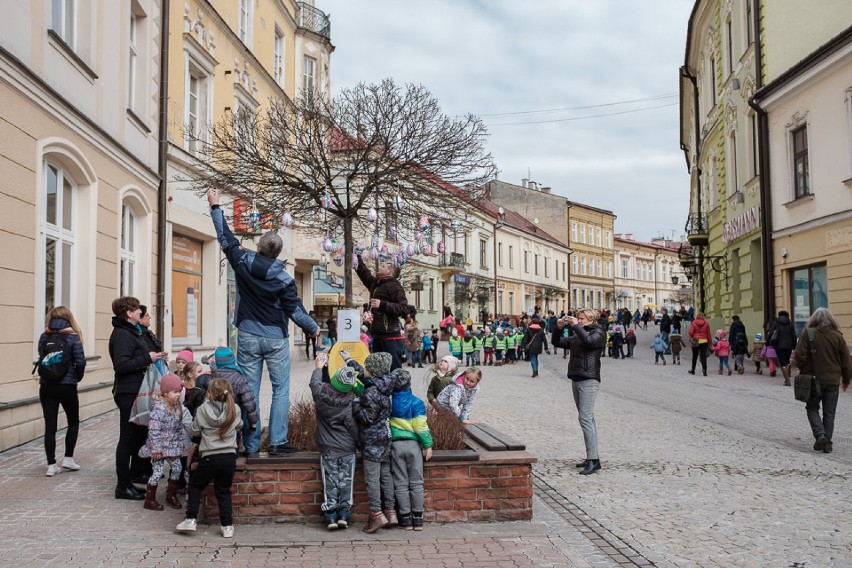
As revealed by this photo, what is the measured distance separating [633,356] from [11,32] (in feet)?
89.5

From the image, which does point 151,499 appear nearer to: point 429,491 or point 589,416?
point 429,491

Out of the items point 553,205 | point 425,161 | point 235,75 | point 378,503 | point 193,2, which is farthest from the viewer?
point 553,205

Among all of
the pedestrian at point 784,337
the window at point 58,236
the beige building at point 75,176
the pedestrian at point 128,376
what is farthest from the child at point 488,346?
the pedestrian at point 128,376

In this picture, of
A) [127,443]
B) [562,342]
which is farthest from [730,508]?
[127,443]

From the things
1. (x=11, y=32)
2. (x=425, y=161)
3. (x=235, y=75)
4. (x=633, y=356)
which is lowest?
(x=633, y=356)

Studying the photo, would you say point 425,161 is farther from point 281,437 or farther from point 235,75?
point 235,75

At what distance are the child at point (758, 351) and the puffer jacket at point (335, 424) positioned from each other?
17558 mm

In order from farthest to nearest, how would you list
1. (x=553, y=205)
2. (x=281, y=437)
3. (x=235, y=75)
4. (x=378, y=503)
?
1. (x=553, y=205)
2. (x=235, y=75)
3. (x=281, y=437)
4. (x=378, y=503)

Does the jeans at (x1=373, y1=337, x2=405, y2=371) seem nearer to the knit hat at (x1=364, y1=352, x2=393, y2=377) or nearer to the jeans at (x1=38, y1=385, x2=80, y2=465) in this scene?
the knit hat at (x1=364, y1=352, x2=393, y2=377)

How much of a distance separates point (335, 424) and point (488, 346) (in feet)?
72.7

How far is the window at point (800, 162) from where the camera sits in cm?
2003

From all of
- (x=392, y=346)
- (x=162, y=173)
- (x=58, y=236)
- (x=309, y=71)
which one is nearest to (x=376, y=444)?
(x=392, y=346)

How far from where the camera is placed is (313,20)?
28.8m

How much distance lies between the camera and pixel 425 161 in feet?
42.7
